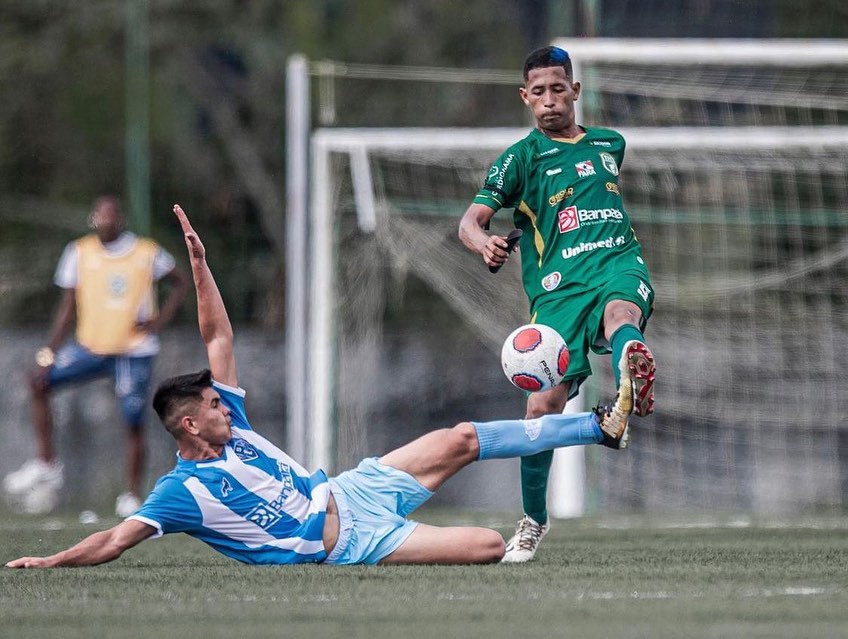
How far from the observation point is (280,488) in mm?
6105

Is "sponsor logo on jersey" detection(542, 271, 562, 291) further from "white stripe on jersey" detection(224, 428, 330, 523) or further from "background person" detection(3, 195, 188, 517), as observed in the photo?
"background person" detection(3, 195, 188, 517)

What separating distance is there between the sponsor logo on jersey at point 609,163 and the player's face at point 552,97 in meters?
0.18

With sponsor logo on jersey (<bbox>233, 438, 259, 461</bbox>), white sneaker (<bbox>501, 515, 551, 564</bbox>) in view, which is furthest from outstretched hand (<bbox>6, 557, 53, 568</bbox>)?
white sneaker (<bbox>501, 515, 551, 564</bbox>)

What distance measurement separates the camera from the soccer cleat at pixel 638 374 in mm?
6086

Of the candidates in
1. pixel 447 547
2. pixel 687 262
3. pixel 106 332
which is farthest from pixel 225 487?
pixel 687 262

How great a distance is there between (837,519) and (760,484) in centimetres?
331

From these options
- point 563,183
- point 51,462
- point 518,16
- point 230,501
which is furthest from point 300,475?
point 518,16

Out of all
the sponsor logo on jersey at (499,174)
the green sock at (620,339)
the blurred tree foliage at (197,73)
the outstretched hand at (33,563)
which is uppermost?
the blurred tree foliage at (197,73)

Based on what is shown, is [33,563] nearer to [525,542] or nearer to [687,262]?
[525,542]

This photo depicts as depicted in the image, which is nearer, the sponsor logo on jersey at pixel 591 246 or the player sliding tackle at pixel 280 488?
the player sliding tackle at pixel 280 488

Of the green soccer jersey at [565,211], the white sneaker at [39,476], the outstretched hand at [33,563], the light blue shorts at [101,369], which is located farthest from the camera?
the white sneaker at [39,476]

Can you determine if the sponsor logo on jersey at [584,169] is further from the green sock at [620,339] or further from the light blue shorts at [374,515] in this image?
the light blue shorts at [374,515]

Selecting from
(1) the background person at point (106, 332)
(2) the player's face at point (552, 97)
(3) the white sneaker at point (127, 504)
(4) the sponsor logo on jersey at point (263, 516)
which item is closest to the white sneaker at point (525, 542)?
(4) the sponsor logo on jersey at point (263, 516)

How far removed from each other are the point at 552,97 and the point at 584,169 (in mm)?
324
